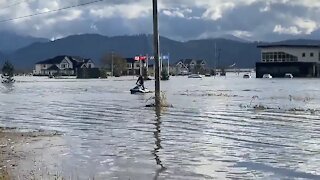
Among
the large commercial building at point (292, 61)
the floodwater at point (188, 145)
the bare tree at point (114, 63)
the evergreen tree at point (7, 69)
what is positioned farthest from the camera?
the bare tree at point (114, 63)

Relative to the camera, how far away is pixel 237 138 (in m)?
16.5

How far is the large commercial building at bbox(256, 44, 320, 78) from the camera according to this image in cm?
13600

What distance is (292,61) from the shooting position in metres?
137

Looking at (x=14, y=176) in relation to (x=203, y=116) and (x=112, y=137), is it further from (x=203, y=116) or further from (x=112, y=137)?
(x=203, y=116)

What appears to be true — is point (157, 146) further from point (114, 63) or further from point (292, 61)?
point (114, 63)

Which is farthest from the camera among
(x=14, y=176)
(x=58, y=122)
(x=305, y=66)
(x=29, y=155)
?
(x=305, y=66)

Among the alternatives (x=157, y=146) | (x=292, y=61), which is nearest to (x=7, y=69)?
(x=292, y=61)

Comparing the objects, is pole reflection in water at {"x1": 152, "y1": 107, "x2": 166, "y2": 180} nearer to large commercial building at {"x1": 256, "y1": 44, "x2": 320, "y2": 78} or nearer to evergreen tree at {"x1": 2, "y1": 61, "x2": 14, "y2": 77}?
evergreen tree at {"x1": 2, "y1": 61, "x2": 14, "y2": 77}

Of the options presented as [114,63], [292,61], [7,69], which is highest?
[114,63]

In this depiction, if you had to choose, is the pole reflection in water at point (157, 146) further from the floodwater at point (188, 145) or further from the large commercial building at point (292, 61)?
the large commercial building at point (292, 61)

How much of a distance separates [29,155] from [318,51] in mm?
132521

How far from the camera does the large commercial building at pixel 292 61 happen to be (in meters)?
136

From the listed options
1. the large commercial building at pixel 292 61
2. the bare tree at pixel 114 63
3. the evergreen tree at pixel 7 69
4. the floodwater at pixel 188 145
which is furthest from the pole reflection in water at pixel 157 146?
the bare tree at pixel 114 63

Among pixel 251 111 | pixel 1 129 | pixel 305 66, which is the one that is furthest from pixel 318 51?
pixel 1 129
